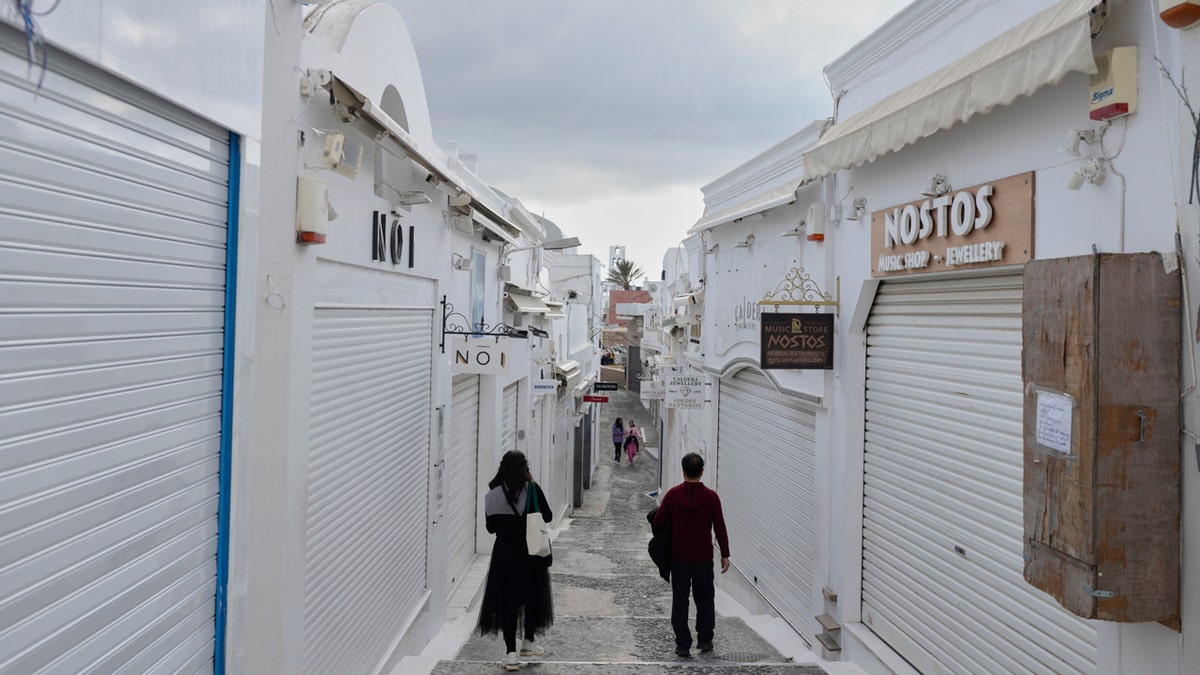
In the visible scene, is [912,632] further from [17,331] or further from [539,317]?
[539,317]

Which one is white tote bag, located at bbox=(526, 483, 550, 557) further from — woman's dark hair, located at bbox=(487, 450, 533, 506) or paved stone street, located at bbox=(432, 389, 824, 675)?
paved stone street, located at bbox=(432, 389, 824, 675)

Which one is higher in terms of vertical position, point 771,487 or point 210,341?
point 210,341

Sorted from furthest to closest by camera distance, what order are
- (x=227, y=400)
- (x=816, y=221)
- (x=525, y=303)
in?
(x=525, y=303) → (x=816, y=221) → (x=227, y=400)

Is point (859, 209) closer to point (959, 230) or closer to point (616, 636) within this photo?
point (959, 230)

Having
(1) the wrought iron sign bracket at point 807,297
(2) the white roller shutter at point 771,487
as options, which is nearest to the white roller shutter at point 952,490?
(1) the wrought iron sign bracket at point 807,297

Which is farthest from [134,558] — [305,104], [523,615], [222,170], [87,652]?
[523,615]

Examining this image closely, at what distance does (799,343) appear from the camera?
7.85 m

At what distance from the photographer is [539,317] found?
20328 millimetres

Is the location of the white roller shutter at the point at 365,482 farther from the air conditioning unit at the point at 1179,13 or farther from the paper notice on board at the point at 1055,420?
the air conditioning unit at the point at 1179,13

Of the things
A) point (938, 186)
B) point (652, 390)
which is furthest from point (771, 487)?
point (652, 390)

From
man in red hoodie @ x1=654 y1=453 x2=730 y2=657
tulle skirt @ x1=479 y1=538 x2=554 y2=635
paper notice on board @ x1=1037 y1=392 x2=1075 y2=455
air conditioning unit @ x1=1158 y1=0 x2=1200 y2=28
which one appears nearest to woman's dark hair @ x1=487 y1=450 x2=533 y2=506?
tulle skirt @ x1=479 y1=538 x2=554 y2=635

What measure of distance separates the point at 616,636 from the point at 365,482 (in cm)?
312

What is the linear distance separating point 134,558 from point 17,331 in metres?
1.11

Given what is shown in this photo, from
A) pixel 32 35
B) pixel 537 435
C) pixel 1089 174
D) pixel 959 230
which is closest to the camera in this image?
pixel 32 35
